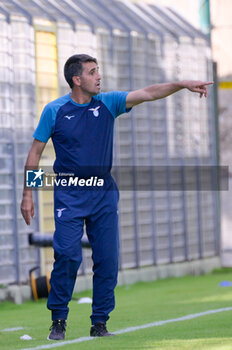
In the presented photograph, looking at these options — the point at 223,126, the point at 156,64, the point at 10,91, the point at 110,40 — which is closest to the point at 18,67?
the point at 10,91

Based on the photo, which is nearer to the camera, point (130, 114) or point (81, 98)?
point (81, 98)

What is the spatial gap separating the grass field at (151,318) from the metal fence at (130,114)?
2.39 feet

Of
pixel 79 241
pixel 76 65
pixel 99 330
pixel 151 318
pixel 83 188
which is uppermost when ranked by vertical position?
pixel 76 65

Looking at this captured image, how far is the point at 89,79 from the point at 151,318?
2.68 m

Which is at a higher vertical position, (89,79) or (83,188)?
(89,79)

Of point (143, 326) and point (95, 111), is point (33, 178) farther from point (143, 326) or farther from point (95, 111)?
point (143, 326)

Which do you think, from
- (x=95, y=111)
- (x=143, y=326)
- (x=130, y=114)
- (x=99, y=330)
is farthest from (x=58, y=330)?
(x=130, y=114)

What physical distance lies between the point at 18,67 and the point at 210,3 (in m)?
4.96

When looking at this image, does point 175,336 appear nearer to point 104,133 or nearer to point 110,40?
point 104,133

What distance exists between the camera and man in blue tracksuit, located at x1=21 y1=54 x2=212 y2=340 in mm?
6449

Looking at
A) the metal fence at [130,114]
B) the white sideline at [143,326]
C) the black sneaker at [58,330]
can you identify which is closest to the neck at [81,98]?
the black sneaker at [58,330]

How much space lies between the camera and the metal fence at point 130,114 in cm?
1145

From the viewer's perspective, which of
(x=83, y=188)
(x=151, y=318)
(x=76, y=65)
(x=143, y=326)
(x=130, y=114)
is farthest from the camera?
(x=130, y=114)

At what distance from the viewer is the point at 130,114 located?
13.6 m
